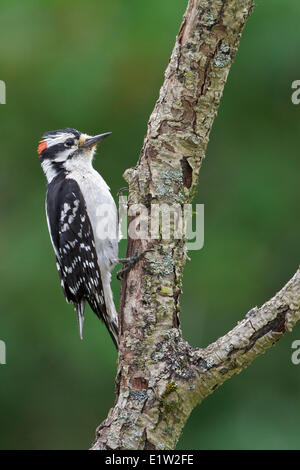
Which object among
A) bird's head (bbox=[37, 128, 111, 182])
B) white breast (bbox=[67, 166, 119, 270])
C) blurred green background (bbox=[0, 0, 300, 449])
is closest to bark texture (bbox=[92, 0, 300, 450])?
white breast (bbox=[67, 166, 119, 270])

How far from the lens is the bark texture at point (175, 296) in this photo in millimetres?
3135

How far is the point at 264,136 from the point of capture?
22.1ft

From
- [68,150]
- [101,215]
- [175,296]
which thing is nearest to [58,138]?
[68,150]

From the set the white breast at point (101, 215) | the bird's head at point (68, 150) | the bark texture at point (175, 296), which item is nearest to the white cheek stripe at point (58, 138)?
the bird's head at point (68, 150)

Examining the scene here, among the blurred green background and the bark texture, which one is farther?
the blurred green background

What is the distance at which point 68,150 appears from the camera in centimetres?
461

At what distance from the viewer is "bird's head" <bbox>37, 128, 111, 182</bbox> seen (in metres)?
4.59

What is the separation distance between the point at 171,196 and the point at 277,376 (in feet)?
11.2

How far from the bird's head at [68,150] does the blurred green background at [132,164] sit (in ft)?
5.43

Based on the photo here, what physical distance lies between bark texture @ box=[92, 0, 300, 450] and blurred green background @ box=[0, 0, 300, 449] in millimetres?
2779

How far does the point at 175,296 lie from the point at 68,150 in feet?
5.14

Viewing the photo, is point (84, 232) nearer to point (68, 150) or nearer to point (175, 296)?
point (68, 150)

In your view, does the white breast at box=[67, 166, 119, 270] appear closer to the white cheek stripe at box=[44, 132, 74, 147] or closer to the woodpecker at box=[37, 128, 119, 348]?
the woodpecker at box=[37, 128, 119, 348]

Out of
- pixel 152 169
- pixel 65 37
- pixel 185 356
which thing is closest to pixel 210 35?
pixel 152 169
